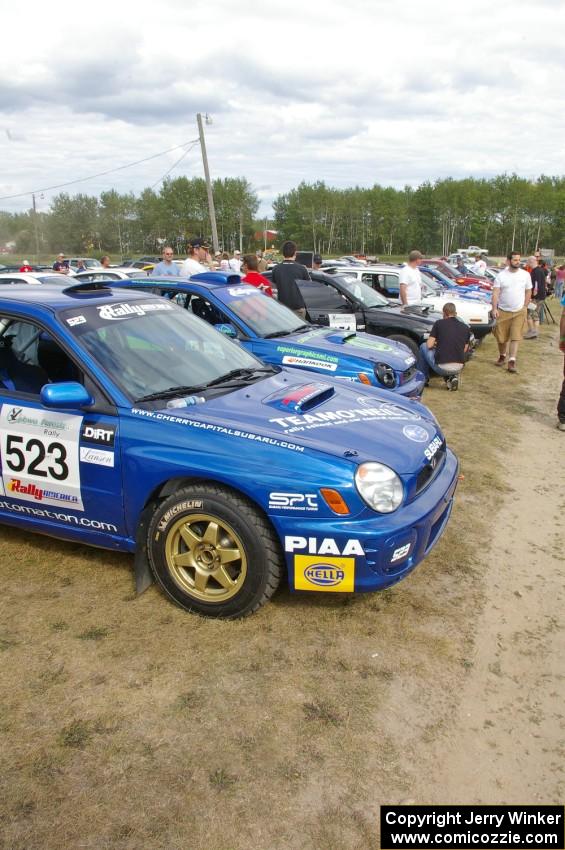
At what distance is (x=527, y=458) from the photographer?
6.16 m

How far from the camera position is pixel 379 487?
3.02 meters

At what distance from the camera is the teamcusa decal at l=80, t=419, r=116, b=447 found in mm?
3254

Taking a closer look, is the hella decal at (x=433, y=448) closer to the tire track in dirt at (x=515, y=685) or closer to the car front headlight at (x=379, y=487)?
the car front headlight at (x=379, y=487)

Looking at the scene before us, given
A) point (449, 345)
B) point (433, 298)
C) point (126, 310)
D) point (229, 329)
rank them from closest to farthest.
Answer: point (126, 310)
point (229, 329)
point (449, 345)
point (433, 298)

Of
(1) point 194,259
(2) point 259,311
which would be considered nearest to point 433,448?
(2) point 259,311

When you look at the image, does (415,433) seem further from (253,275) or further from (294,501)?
(253,275)

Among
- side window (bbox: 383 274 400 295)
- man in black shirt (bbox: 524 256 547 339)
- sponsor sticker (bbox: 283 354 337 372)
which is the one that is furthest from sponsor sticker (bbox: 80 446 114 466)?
man in black shirt (bbox: 524 256 547 339)

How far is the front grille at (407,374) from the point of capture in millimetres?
6471

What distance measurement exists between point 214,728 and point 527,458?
463 cm

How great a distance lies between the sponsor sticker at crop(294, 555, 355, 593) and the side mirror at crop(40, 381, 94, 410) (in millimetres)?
1382

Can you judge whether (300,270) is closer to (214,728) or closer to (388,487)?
(388,487)

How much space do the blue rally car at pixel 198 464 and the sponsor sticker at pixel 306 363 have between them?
1989mm

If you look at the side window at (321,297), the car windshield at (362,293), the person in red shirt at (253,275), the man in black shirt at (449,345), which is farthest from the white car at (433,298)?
the person in red shirt at (253,275)

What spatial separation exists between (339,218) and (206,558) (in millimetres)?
106175
